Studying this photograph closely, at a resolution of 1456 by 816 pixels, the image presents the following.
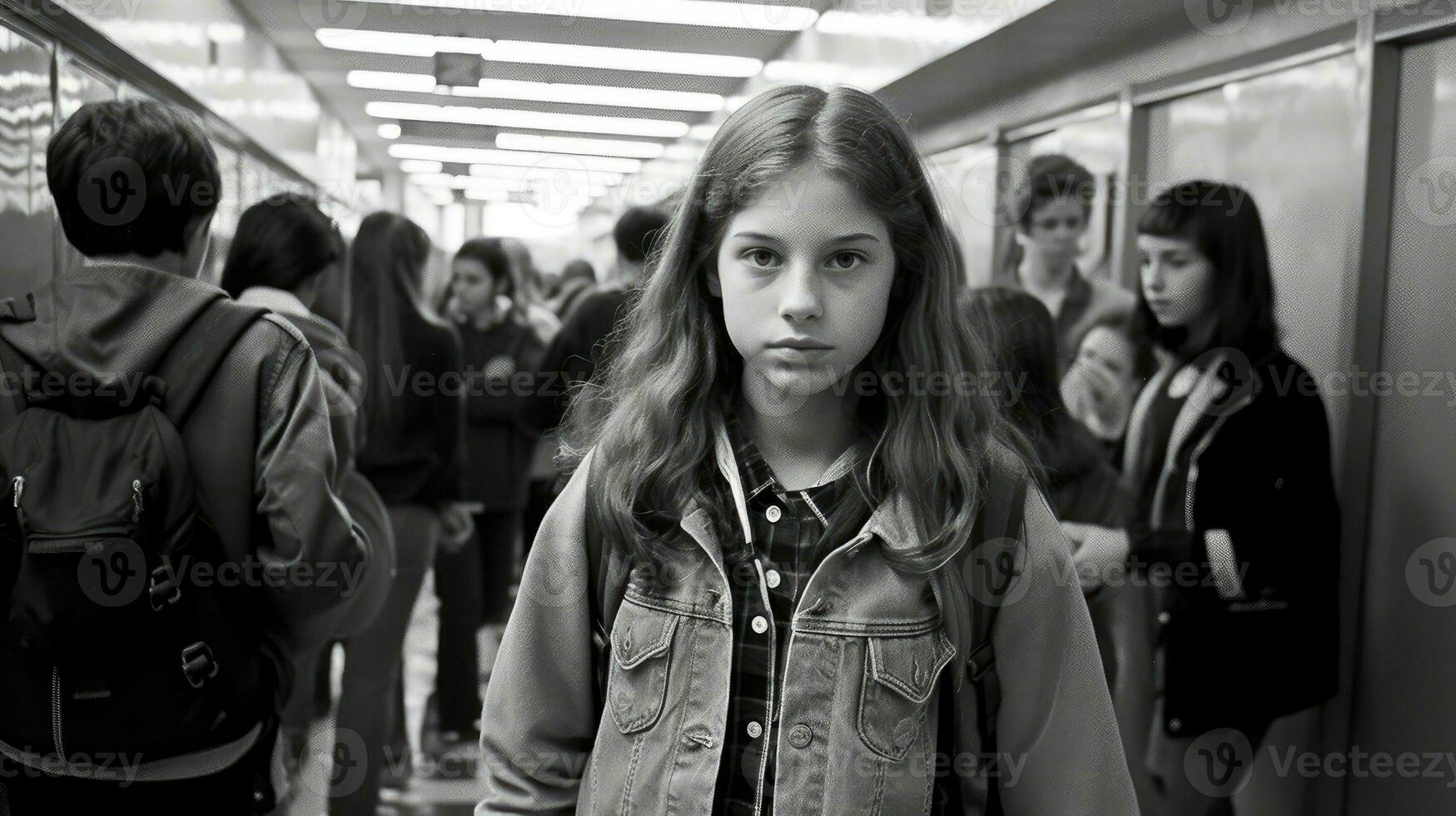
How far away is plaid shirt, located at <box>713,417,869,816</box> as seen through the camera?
122 cm

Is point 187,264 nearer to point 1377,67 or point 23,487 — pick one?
point 23,487

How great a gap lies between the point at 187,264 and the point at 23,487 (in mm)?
408

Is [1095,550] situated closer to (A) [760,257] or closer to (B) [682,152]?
(B) [682,152]

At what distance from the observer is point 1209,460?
2.75 m

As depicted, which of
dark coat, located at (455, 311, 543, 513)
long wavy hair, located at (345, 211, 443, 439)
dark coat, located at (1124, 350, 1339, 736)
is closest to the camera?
dark coat, located at (1124, 350, 1339, 736)

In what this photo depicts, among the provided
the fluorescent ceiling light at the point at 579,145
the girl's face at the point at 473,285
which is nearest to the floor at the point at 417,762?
the girl's face at the point at 473,285

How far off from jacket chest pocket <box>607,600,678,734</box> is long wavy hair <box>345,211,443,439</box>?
5.49 feet

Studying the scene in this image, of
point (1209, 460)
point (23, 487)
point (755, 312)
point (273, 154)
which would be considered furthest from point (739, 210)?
point (1209, 460)

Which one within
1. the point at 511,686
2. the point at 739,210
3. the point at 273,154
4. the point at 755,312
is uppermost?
the point at 273,154

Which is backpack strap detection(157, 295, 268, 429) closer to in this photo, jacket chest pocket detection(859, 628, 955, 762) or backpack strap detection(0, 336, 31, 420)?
backpack strap detection(0, 336, 31, 420)

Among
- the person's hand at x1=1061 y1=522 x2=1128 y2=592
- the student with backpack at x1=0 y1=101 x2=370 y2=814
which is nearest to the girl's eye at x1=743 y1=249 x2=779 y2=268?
the student with backpack at x1=0 y1=101 x2=370 y2=814

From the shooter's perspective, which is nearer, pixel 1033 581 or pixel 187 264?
pixel 1033 581

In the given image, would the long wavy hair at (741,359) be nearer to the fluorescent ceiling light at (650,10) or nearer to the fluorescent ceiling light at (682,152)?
the fluorescent ceiling light at (682,152)

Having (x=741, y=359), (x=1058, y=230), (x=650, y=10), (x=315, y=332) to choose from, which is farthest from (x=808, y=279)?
(x=1058, y=230)
